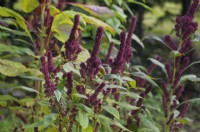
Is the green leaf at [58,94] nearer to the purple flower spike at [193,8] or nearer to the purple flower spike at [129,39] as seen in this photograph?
the purple flower spike at [129,39]

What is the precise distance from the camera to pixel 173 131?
237cm

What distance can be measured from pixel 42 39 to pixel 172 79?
0.73m

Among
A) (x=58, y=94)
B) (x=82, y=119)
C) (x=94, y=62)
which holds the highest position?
(x=94, y=62)

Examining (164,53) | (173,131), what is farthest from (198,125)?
(173,131)

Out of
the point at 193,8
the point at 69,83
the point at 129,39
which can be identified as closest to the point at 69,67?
the point at 69,83

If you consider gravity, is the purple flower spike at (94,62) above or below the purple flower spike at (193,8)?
below

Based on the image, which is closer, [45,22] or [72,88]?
[72,88]

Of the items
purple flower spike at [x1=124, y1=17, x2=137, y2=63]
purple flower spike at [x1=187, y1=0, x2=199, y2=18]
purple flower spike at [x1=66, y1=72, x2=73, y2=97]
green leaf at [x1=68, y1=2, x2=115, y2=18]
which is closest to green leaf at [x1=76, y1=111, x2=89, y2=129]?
purple flower spike at [x1=66, y1=72, x2=73, y2=97]

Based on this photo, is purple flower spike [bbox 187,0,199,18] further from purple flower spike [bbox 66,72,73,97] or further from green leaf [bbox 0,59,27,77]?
green leaf [bbox 0,59,27,77]

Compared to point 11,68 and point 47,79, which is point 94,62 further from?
point 11,68

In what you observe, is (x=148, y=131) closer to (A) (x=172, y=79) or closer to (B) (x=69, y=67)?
(A) (x=172, y=79)

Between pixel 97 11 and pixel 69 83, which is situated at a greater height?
pixel 97 11

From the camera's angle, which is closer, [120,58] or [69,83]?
[69,83]

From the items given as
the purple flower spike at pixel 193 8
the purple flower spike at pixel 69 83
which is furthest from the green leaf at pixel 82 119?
the purple flower spike at pixel 193 8
